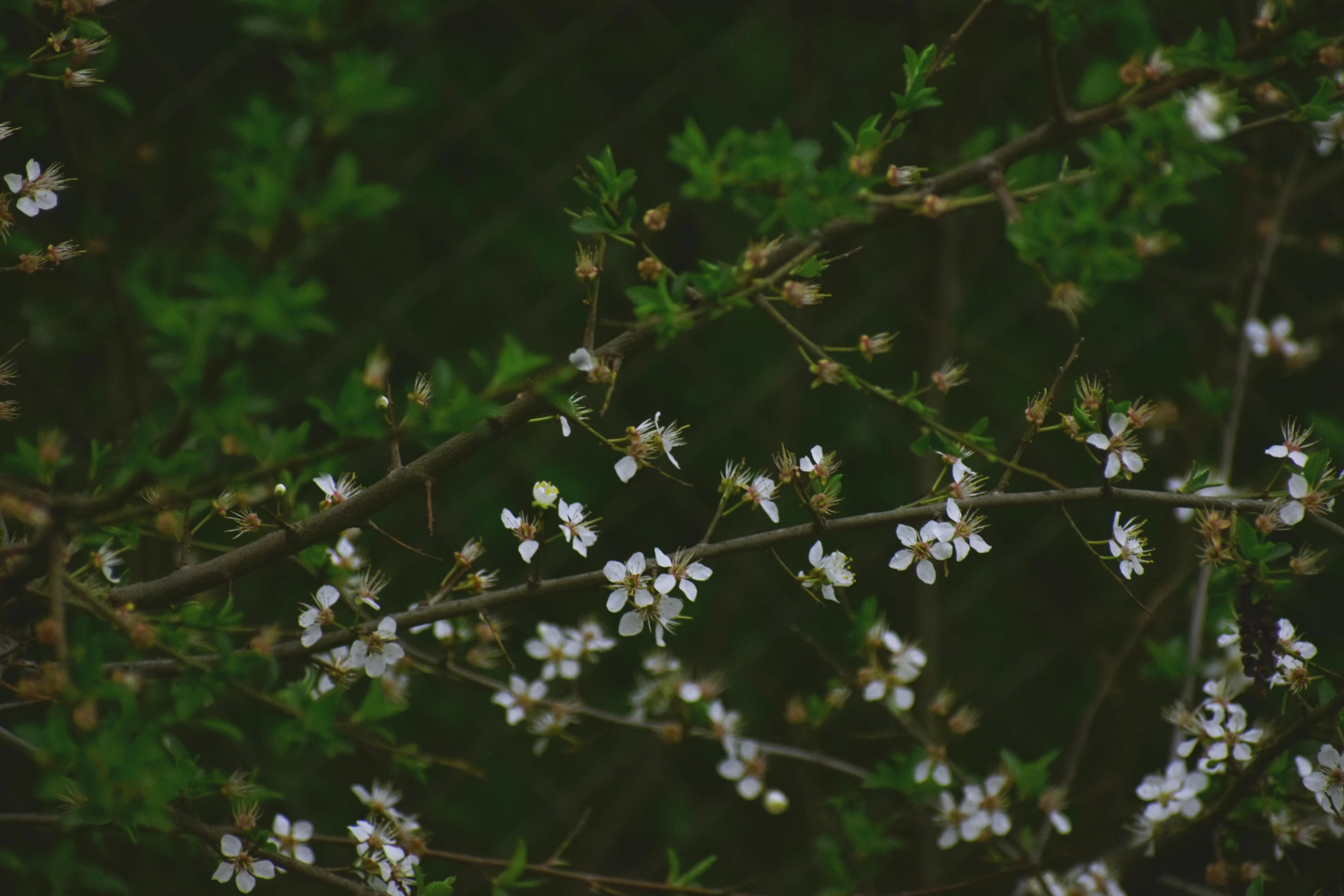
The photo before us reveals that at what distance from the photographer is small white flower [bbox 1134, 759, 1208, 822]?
3.33ft

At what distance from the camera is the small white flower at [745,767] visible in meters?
1.13

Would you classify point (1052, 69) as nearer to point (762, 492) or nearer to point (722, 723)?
point (762, 492)

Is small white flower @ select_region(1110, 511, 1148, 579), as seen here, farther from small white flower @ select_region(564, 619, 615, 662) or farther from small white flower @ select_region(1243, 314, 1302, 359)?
small white flower @ select_region(1243, 314, 1302, 359)

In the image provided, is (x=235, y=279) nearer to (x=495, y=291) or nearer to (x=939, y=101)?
(x=939, y=101)

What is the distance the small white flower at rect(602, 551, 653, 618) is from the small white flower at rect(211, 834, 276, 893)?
320 mm

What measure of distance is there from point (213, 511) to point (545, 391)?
0.38 m

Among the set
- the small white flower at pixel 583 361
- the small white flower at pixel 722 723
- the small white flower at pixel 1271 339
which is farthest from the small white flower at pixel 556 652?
the small white flower at pixel 1271 339

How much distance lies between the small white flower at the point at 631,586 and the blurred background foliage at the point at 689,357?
52 centimetres

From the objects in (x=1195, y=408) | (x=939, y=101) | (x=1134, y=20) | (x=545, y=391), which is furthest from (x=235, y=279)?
(x=1195, y=408)

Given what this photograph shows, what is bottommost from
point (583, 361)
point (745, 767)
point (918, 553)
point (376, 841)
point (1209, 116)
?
point (745, 767)

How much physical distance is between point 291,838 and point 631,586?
35 cm

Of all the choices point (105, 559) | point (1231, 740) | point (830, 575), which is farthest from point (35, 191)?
point (1231, 740)

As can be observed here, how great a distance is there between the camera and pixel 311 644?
81cm

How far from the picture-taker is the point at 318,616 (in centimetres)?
85
